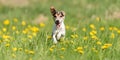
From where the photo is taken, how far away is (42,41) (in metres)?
8.71

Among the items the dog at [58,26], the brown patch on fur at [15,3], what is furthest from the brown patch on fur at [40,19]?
the dog at [58,26]

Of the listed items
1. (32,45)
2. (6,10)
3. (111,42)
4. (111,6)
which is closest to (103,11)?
(111,6)

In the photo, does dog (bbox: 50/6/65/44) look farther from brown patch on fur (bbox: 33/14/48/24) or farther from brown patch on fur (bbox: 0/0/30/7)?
brown patch on fur (bbox: 0/0/30/7)

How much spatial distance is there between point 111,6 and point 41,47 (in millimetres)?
9233

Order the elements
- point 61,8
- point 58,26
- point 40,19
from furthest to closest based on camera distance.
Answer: point 61,8 → point 40,19 → point 58,26

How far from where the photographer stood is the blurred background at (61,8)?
52.5 feet

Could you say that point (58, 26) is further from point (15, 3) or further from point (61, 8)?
point (15, 3)

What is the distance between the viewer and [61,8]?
17.5 meters

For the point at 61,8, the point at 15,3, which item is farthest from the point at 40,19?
the point at 15,3

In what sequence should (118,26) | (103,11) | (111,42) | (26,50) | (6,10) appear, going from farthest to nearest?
1. (6,10)
2. (103,11)
3. (118,26)
4. (111,42)
5. (26,50)

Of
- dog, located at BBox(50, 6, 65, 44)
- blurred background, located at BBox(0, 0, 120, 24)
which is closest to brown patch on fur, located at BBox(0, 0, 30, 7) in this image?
blurred background, located at BBox(0, 0, 120, 24)

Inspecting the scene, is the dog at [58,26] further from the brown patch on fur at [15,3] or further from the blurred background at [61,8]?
the brown patch on fur at [15,3]

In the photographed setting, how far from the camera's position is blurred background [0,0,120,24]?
16.0m

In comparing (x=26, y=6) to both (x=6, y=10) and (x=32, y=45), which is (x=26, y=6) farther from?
(x=32, y=45)
